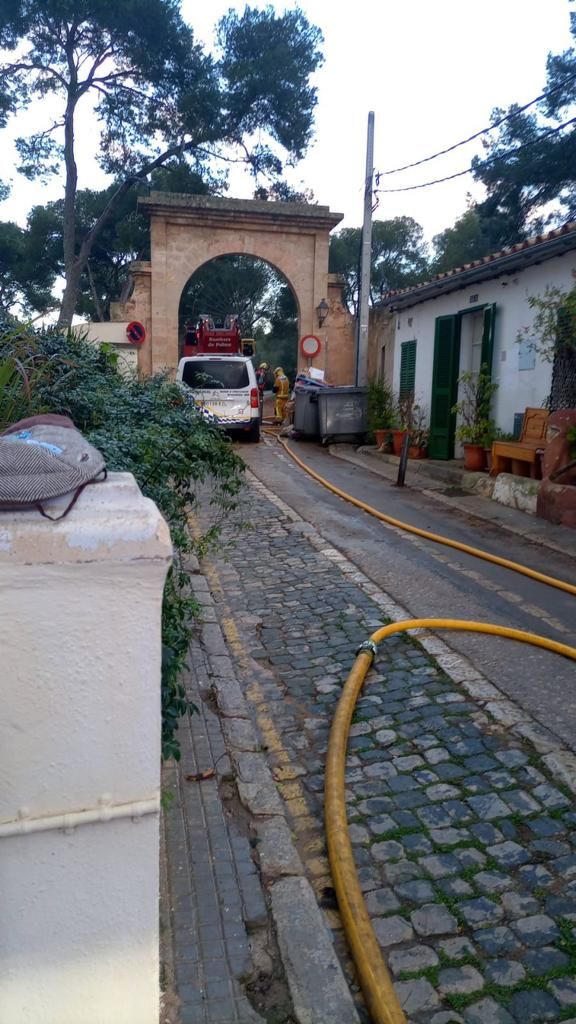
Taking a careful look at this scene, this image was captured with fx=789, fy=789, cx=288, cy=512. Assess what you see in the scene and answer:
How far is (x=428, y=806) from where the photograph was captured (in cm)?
330

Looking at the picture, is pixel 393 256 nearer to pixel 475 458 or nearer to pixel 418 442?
pixel 418 442

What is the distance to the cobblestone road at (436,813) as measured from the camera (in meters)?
2.44

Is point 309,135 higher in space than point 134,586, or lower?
higher

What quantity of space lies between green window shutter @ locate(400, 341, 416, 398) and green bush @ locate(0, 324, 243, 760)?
11.2 metres

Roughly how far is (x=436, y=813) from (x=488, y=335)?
409 inches

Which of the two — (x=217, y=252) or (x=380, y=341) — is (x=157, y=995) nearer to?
(x=380, y=341)

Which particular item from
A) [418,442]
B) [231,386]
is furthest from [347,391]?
[418,442]

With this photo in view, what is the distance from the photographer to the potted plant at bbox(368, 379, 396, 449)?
53.1 feet

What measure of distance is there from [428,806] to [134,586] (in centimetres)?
217

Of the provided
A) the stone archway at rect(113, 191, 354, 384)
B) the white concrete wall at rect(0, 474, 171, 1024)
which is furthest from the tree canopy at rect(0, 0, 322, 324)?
the white concrete wall at rect(0, 474, 171, 1024)

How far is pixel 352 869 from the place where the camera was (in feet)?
9.19

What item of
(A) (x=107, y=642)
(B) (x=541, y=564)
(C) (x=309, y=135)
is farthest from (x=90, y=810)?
(C) (x=309, y=135)

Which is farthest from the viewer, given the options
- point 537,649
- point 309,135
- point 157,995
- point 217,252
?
point 309,135

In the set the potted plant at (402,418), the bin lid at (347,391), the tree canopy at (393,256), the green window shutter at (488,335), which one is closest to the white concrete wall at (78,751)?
Result: the green window shutter at (488,335)
